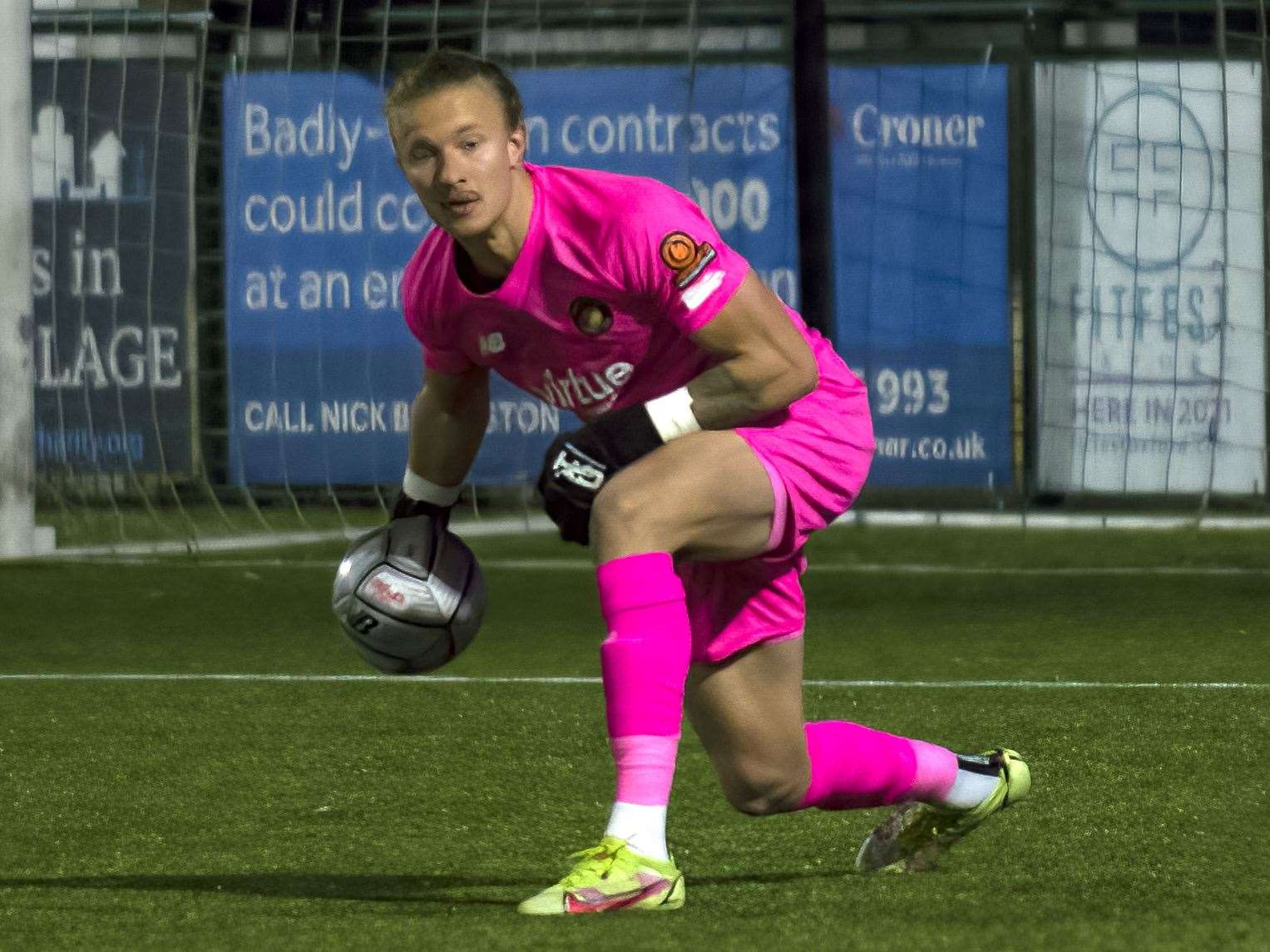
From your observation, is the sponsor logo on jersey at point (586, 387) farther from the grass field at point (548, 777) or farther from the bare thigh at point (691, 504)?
the grass field at point (548, 777)

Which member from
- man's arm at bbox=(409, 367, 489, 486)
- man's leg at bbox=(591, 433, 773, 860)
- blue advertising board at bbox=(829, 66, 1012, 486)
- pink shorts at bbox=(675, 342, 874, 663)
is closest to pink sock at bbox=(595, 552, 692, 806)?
man's leg at bbox=(591, 433, 773, 860)

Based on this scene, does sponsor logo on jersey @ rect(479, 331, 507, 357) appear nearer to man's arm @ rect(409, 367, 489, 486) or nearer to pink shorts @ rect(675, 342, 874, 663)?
man's arm @ rect(409, 367, 489, 486)

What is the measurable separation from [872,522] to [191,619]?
131 inches

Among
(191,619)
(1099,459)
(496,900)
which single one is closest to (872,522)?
(1099,459)

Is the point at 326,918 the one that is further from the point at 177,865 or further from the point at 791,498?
the point at 791,498

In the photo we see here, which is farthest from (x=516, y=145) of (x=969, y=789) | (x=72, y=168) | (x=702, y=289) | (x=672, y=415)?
(x=72, y=168)

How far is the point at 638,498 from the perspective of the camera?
12.1 ft

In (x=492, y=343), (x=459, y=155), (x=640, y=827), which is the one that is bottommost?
(x=640, y=827)

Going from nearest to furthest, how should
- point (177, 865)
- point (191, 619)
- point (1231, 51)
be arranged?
point (177, 865) → point (191, 619) → point (1231, 51)

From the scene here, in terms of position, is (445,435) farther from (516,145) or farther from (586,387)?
(516,145)

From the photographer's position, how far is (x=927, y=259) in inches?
408

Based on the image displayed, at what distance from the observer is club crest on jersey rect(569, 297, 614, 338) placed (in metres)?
3.87

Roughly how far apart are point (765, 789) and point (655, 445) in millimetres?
669

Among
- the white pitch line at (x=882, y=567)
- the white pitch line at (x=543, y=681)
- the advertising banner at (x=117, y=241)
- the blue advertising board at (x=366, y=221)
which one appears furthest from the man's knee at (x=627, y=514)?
the advertising banner at (x=117, y=241)
